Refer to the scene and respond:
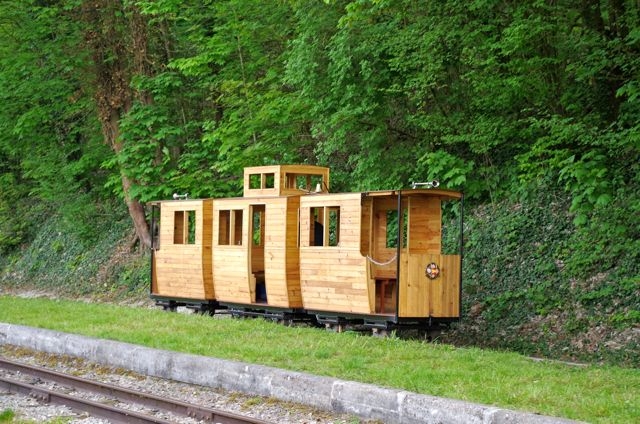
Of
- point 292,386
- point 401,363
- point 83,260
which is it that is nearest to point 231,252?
point 401,363

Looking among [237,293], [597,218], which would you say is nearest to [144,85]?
[237,293]

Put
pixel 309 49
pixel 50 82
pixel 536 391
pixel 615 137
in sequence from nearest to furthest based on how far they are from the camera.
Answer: pixel 536 391, pixel 615 137, pixel 309 49, pixel 50 82

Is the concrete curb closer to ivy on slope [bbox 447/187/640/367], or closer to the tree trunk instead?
ivy on slope [bbox 447/187/640/367]

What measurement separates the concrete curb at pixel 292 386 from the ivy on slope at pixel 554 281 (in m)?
6.05

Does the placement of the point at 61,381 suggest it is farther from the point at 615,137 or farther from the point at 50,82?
the point at 50,82

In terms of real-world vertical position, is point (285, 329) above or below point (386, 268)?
below

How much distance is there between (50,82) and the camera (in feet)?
97.1

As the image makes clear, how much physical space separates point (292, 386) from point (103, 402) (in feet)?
8.04

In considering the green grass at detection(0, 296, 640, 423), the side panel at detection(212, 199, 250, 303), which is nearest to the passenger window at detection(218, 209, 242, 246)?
the side panel at detection(212, 199, 250, 303)

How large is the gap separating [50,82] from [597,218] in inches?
747

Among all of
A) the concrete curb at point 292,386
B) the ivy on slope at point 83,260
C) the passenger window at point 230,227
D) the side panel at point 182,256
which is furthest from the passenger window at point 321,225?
the ivy on slope at point 83,260

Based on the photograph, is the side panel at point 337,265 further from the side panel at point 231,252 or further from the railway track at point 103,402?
the railway track at point 103,402

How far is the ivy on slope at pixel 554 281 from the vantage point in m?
15.7

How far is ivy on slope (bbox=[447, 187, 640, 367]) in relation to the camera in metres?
15.7
